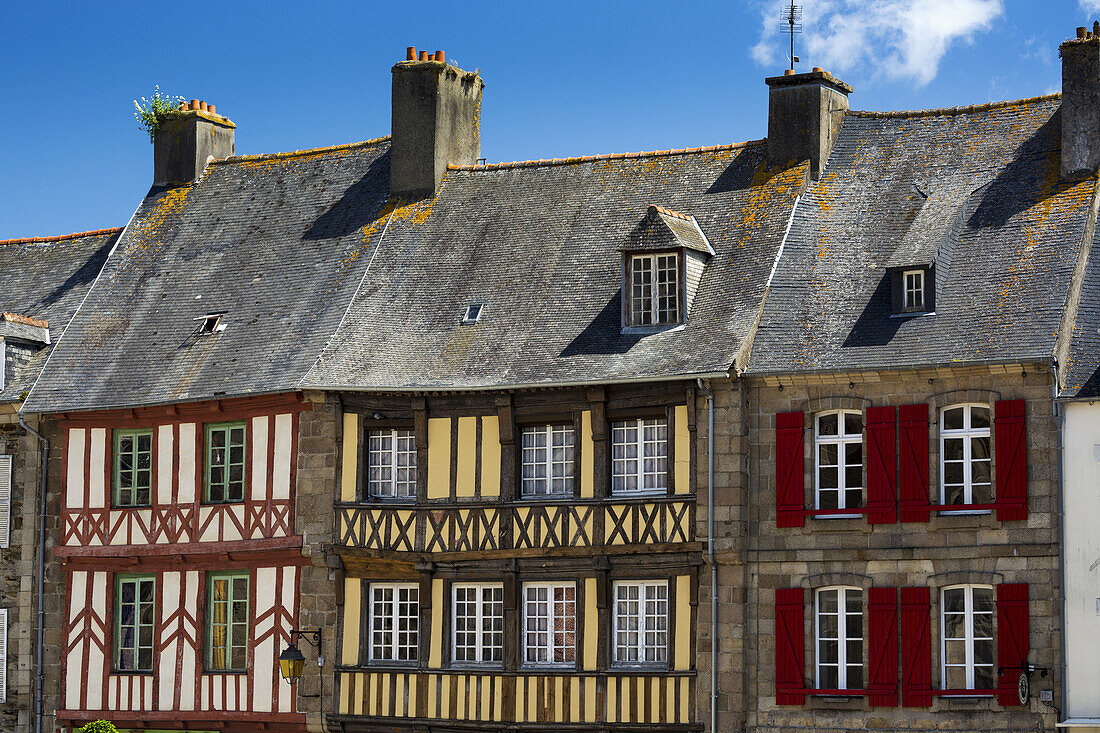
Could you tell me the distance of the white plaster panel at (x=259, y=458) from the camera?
23.7 metres

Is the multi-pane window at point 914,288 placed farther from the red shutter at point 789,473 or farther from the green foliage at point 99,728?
the green foliage at point 99,728

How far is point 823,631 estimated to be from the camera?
21078 mm

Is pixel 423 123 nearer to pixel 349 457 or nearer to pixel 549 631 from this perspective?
pixel 349 457

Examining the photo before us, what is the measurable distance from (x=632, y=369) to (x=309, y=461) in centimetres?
405

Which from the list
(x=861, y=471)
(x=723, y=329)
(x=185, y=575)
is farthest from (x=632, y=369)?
(x=185, y=575)

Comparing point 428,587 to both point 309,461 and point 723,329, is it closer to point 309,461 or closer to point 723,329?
point 309,461

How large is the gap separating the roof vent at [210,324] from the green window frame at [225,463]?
148 centimetres

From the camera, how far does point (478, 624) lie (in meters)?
22.8

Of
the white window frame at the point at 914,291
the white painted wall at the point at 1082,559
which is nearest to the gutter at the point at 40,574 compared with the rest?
the white window frame at the point at 914,291

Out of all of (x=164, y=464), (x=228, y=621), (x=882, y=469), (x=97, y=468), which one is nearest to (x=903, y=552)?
(x=882, y=469)

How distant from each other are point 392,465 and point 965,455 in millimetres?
6621

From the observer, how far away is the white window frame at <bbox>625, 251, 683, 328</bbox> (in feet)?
75.0

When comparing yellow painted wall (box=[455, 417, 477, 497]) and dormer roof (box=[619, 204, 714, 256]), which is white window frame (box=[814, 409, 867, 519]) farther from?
yellow painted wall (box=[455, 417, 477, 497])

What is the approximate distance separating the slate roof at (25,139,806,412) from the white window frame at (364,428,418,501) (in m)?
0.72
